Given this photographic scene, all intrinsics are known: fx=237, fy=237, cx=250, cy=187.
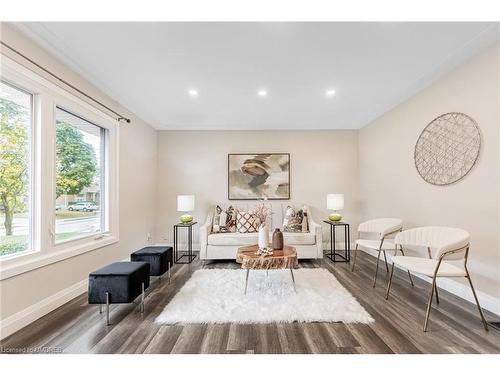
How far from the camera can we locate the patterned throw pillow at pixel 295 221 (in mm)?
4492

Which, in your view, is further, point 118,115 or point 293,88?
point 118,115

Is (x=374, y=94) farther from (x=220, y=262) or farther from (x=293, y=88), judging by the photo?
(x=220, y=262)

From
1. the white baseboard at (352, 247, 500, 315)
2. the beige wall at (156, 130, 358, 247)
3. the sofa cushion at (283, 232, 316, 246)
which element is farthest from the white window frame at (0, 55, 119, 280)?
the white baseboard at (352, 247, 500, 315)

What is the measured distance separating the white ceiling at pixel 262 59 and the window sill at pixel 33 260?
6.73ft

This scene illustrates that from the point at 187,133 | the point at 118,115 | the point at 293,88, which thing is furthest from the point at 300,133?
the point at 118,115

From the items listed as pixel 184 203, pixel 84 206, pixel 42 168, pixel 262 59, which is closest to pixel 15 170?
pixel 42 168

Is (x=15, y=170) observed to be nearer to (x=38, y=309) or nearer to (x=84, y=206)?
(x=84, y=206)

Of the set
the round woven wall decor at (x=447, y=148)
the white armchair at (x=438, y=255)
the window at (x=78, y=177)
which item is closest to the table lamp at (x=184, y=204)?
the window at (x=78, y=177)

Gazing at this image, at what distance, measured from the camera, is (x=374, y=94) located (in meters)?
3.46

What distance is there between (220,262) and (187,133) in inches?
113

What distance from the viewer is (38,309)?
7.39 feet

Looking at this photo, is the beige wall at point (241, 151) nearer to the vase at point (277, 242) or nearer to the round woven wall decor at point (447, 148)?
the round woven wall decor at point (447, 148)

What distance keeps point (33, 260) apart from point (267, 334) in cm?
230
